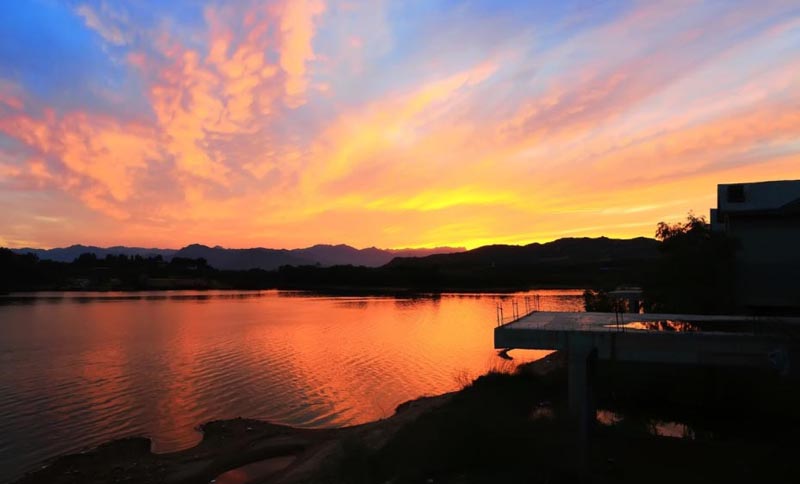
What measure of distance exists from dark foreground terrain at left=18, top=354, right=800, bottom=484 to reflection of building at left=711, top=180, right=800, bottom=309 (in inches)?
241

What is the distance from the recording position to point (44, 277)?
150m

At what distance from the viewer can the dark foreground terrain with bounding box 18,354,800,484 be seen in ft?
36.3

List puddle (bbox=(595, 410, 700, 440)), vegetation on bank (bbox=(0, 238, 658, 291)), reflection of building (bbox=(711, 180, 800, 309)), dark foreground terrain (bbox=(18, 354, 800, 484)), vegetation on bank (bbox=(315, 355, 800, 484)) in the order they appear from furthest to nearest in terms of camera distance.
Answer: vegetation on bank (bbox=(0, 238, 658, 291)) < reflection of building (bbox=(711, 180, 800, 309)) < puddle (bbox=(595, 410, 700, 440)) < dark foreground terrain (bbox=(18, 354, 800, 484)) < vegetation on bank (bbox=(315, 355, 800, 484))

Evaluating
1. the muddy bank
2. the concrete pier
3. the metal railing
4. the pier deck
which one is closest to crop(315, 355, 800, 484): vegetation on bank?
the concrete pier

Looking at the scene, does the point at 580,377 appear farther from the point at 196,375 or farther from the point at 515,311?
the point at 515,311

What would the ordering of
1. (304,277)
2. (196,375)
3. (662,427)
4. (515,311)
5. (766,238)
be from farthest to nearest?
(304,277) < (515,311) < (196,375) < (766,238) < (662,427)

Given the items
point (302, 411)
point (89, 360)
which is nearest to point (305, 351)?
point (89, 360)

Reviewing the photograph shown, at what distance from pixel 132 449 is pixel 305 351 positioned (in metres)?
20.9

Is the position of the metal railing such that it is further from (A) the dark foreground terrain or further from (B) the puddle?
(B) the puddle

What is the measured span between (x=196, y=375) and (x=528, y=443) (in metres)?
21.9

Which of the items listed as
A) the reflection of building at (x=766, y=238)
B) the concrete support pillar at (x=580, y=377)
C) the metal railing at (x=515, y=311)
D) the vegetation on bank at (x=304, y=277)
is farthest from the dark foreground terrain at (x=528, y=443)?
the vegetation on bank at (x=304, y=277)

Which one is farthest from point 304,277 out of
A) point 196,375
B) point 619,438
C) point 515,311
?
point 619,438

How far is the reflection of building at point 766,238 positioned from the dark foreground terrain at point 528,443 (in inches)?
241

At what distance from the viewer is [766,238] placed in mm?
21547
